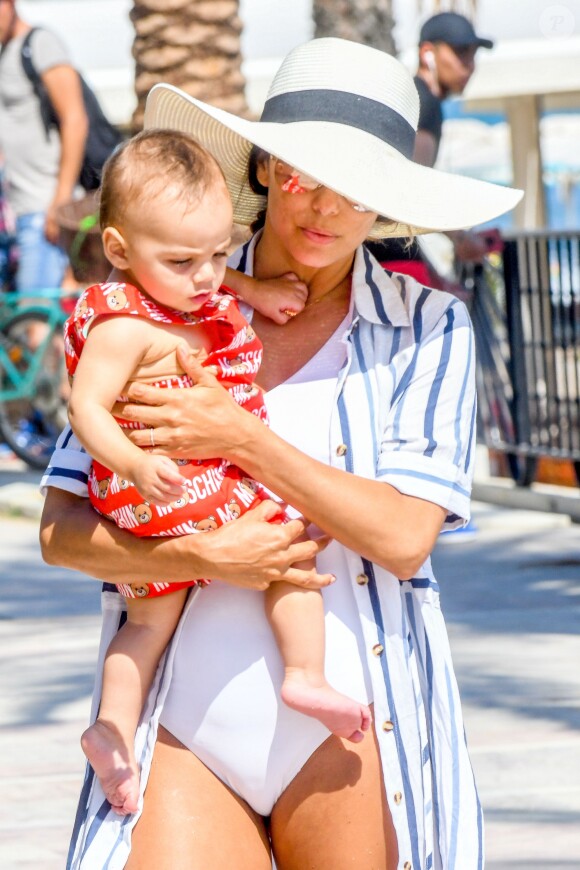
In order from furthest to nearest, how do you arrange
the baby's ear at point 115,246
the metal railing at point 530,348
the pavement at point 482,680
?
the metal railing at point 530,348 < the pavement at point 482,680 < the baby's ear at point 115,246

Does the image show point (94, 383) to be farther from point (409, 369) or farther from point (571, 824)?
point (571, 824)

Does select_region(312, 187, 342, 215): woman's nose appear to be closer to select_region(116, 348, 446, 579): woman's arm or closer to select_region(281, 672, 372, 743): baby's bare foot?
select_region(116, 348, 446, 579): woman's arm

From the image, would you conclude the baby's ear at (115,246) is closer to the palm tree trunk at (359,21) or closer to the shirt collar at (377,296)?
the shirt collar at (377,296)

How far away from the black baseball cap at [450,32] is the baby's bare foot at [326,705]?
5.71m

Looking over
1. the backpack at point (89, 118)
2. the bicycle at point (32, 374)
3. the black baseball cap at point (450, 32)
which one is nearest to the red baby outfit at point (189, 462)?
the black baseball cap at point (450, 32)

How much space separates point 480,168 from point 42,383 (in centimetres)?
873

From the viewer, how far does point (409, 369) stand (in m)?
2.63

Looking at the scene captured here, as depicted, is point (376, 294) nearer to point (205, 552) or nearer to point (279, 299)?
point (279, 299)

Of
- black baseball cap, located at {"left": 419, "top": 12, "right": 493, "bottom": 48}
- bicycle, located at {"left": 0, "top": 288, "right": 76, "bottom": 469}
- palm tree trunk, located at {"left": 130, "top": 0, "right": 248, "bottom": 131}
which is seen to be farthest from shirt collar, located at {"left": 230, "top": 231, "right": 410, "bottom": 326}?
bicycle, located at {"left": 0, "top": 288, "right": 76, "bottom": 469}

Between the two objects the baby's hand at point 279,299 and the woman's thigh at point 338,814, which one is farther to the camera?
the baby's hand at point 279,299

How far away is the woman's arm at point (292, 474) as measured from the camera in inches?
95.0

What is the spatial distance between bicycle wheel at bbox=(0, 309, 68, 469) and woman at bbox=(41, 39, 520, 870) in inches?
286

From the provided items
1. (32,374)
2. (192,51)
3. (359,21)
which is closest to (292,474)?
(192,51)

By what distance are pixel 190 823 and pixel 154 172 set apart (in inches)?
38.7
